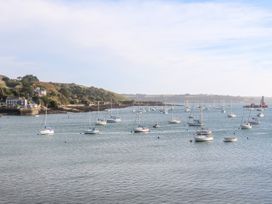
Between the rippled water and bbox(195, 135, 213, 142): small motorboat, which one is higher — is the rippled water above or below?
below

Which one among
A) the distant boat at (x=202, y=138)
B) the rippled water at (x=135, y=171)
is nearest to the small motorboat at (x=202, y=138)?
the distant boat at (x=202, y=138)

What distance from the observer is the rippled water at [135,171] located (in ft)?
140

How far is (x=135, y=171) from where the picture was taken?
181 ft

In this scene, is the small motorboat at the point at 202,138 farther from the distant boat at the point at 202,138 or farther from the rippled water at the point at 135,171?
the rippled water at the point at 135,171

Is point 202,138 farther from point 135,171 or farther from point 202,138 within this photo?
point 135,171

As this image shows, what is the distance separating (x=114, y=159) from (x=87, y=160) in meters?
3.31

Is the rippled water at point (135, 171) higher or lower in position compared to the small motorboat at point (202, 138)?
lower

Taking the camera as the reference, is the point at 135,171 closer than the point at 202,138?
Yes

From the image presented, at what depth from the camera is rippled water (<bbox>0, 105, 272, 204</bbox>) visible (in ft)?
140

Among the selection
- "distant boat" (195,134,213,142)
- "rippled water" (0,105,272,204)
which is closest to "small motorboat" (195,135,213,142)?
"distant boat" (195,134,213,142)

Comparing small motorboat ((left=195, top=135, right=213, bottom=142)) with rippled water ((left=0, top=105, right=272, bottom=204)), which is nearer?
rippled water ((left=0, top=105, right=272, bottom=204))

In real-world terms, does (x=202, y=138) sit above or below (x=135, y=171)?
above

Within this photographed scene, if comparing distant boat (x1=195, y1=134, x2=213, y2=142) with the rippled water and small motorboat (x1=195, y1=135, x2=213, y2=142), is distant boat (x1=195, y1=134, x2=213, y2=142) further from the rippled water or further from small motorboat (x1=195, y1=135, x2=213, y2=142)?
the rippled water

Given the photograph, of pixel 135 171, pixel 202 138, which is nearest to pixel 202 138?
pixel 202 138
